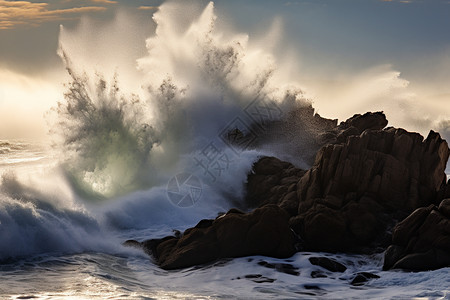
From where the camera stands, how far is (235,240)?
1532 centimetres

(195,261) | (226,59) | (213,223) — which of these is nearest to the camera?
(195,261)

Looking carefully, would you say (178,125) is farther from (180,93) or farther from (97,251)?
(97,251)

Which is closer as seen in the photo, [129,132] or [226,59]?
[129,132]

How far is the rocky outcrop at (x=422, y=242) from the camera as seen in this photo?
13695 mm

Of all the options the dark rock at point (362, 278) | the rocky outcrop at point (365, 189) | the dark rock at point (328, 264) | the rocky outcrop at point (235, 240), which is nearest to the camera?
the dark rock at point (362, 278)

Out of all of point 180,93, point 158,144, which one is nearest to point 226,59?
point 180,93

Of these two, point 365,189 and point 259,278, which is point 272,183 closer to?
point 365,189

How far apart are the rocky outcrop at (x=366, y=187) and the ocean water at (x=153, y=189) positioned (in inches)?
43.0

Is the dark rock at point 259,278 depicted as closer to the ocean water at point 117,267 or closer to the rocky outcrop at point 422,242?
the ocean water at point 117,267

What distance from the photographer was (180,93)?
92.5 ft

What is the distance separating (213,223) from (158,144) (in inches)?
410

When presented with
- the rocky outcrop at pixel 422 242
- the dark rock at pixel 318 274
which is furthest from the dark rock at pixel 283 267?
the rocky outcrop at pixel 422 242

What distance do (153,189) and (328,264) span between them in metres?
9.83

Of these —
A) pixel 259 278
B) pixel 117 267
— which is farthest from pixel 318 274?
pixel 117 267
